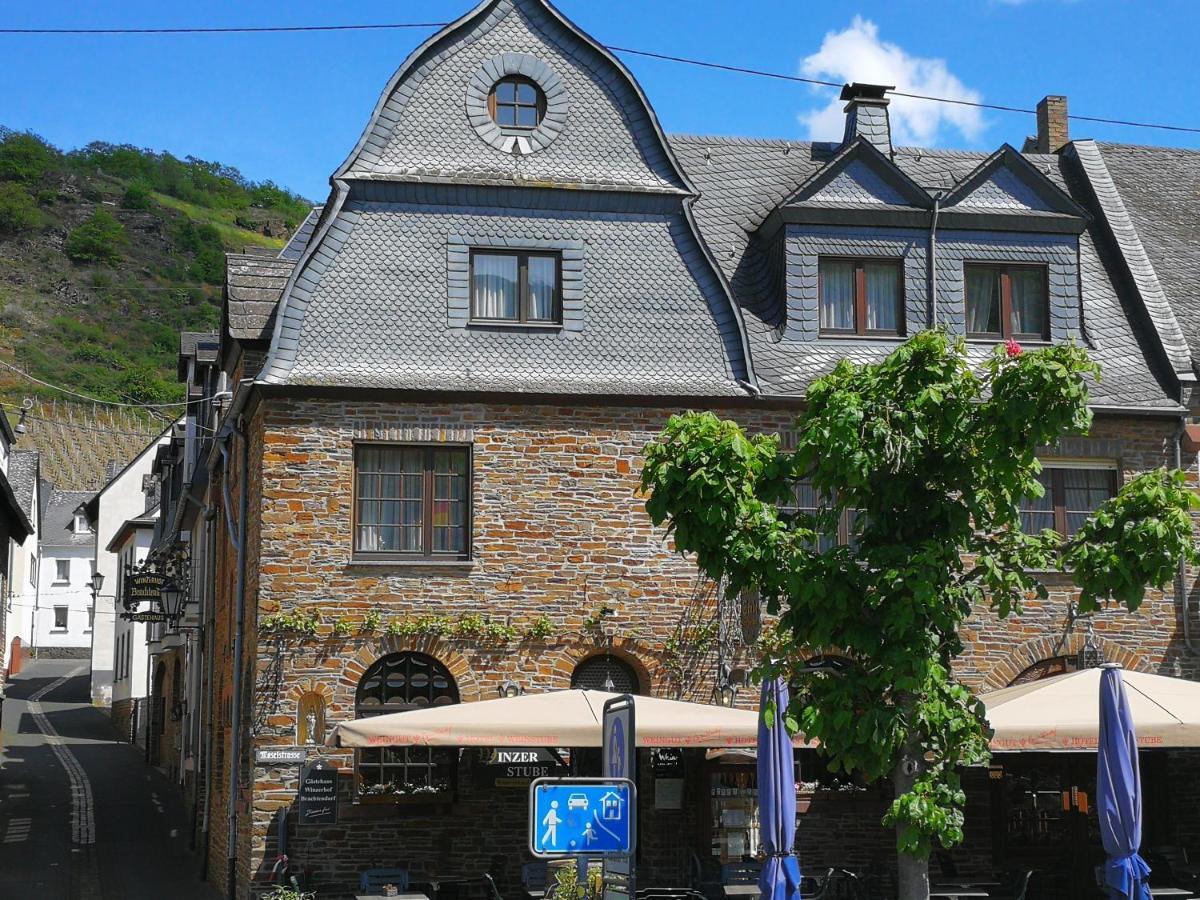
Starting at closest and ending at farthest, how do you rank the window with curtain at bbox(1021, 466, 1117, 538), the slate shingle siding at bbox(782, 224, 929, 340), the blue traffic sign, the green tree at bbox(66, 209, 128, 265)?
the blue traffic sign, the window with curtain at bbox(1021, 466, 1117, 538), the slate shingle siding at bbox(782, 224, 929, 340), the green tree at bbox(66, 209, 128, 265)

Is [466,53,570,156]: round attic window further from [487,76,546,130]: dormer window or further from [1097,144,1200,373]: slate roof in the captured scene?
[1097,144,1200,373]: slate roof

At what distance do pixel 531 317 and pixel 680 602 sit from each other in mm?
3880

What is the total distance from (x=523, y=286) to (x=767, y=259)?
3677mm

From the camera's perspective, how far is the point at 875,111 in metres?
23.8

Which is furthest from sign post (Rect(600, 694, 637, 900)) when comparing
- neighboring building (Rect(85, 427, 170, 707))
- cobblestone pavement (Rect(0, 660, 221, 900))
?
neighboring building (Rect(85, 427, 170, 707))

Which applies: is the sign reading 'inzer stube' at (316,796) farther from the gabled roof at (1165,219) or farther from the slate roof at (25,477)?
the slate roof at (25,477)

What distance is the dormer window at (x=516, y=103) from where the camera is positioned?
67.1 ft

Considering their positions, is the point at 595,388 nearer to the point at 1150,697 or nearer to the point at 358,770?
the point at 358,770

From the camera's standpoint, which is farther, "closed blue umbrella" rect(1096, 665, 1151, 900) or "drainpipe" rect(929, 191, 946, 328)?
"drainpipe" rect(929, 191, 946, 328)

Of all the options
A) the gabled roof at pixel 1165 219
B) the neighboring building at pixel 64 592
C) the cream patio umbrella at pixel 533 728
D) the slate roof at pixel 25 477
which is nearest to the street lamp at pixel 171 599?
the cream patio umbrella at pixel 533 728

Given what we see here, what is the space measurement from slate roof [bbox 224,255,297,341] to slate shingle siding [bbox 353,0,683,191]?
208cm

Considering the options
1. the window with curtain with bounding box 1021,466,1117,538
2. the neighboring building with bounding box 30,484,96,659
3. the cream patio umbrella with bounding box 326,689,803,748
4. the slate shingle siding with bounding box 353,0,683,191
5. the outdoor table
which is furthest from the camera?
the neighboring building with bounding box 30,484,96,659

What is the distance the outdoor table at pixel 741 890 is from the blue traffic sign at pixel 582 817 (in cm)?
832

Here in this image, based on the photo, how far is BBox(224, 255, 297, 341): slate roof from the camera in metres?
19.7
